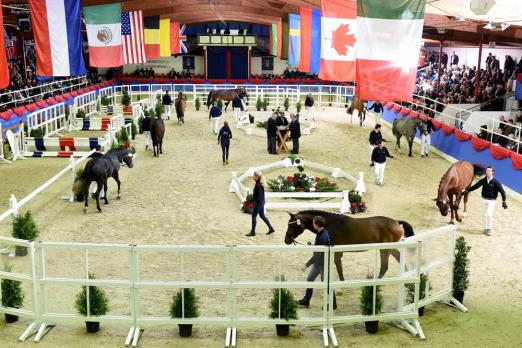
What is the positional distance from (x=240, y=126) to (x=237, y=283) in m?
19.4

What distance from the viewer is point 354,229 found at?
948 centimetres

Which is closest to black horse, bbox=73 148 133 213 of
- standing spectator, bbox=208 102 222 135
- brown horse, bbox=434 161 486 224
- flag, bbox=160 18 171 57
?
brown horse, bbox=434 161 486 224

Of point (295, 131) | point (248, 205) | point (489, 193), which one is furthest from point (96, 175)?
point (489, 193)

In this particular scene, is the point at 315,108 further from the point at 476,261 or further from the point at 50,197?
the point at 476,261

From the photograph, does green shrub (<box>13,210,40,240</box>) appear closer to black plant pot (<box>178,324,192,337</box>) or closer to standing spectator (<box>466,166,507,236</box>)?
black plant pot (<box>178,324,192,337</box>)

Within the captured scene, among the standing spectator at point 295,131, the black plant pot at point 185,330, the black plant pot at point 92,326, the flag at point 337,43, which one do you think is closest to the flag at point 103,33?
the standing spectator at point 295,131

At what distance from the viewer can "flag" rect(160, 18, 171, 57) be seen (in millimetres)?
32969

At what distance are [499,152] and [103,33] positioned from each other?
1371 cm

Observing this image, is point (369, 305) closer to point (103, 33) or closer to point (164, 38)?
point (103, 33)

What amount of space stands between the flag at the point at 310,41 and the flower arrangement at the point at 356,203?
7.14 metres

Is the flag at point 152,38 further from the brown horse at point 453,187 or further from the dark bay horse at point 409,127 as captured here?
the brown horse at point 453,187

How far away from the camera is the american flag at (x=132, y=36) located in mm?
24000

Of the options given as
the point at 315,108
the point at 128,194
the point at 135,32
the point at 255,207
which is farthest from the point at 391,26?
the point at 315,108

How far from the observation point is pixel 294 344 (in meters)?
7.92
